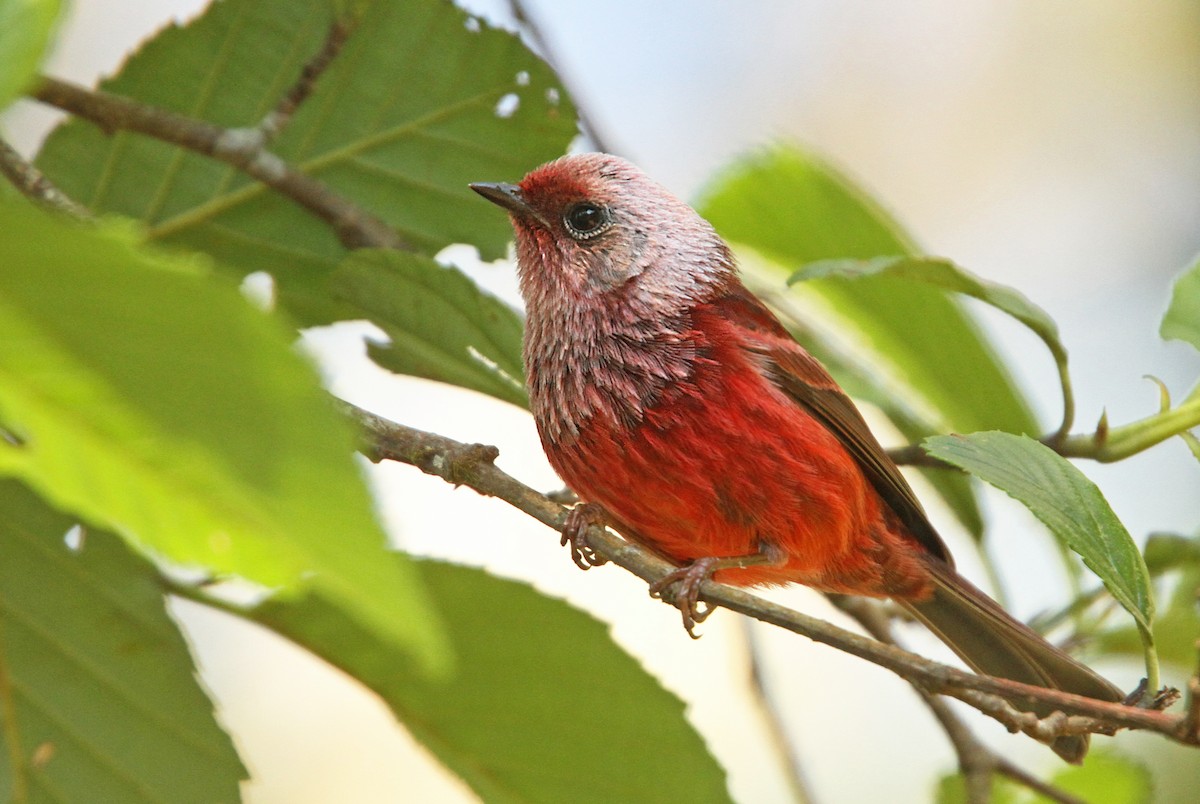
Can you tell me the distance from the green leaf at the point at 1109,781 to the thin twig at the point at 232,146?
249 centimetres

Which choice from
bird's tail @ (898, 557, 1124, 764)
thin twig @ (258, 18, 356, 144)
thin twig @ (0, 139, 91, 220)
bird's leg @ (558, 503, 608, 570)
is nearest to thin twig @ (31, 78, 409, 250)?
thin twig @ (258, 18, 356, 144)

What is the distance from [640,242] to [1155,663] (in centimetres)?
198

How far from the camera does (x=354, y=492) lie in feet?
Answer: 2.84

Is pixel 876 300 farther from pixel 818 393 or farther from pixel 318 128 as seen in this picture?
pixel 318 128

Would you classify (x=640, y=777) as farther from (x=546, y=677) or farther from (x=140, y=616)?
(x=140, y=616)

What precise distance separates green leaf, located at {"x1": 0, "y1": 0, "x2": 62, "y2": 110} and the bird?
1862 mm

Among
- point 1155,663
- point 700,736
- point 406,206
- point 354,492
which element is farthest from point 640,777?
point 354,492

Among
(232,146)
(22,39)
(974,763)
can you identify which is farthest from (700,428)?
(22,39)

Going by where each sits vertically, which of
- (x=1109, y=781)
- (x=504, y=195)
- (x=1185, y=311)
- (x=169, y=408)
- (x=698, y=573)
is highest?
(x=1185, y=311)

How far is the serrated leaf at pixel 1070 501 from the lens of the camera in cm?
185

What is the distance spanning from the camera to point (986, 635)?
11.5 ft

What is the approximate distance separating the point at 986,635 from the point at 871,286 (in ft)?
3.37

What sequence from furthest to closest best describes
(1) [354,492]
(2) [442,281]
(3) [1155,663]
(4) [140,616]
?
(2) [442,281] < (4) [140,616] < (3) [1155,663] < (1) [354,492]

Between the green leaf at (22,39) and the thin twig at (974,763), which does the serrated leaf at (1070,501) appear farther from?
the green leaf at (22,39)
